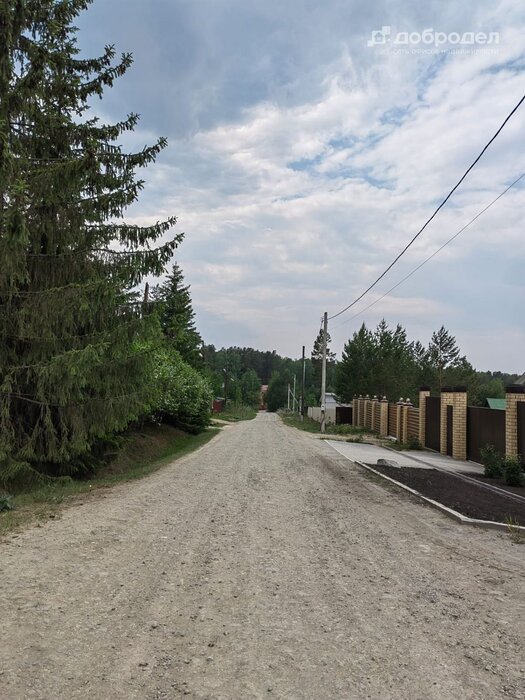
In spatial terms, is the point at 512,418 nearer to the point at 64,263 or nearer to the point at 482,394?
the point at 64,263

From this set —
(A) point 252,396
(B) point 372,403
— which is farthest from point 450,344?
(A) point 252,396

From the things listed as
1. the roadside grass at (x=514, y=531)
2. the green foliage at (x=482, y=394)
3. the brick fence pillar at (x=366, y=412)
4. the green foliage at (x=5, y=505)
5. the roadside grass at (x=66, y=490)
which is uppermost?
the green foliage at (x=482, y=394)

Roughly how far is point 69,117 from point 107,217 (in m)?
1.90

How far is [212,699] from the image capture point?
2615 millimetres

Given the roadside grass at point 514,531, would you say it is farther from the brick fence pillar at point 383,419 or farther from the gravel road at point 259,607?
the brick fence pillar at point 383,419

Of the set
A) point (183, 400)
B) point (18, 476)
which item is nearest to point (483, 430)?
point (183, 400)

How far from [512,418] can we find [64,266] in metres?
10.8

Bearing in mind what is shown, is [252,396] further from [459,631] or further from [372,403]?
[459,631]

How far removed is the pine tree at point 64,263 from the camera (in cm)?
816

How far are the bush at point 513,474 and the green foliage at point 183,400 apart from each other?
32.6ft

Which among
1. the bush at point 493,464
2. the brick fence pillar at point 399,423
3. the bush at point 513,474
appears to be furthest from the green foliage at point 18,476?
Answer: the brick fence pillar at point 399,423

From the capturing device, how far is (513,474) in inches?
432

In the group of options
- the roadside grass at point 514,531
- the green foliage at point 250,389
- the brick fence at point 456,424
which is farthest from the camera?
the green foliage at point 250,389

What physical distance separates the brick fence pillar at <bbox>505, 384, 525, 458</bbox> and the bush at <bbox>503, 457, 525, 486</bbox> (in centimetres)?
120
